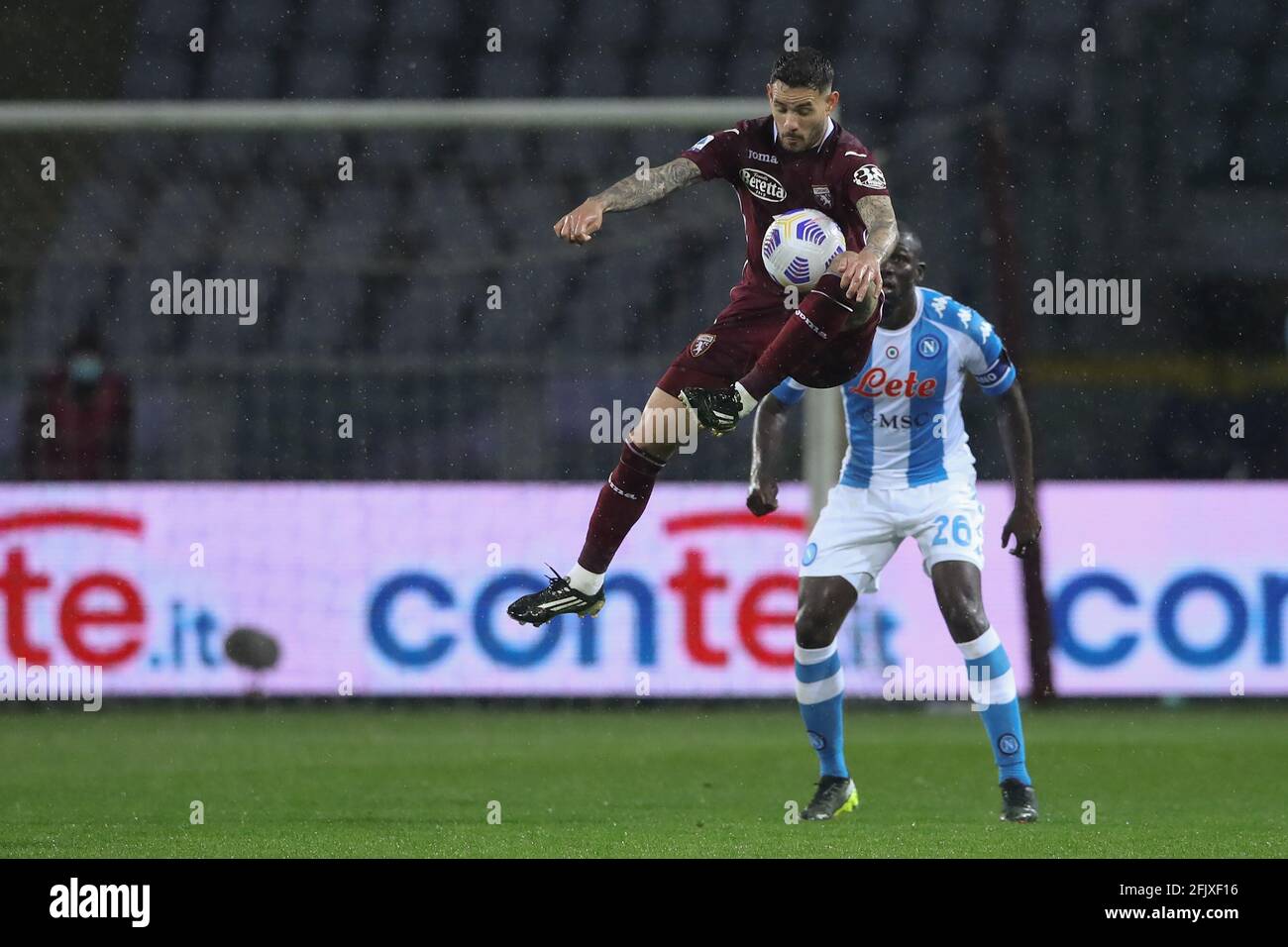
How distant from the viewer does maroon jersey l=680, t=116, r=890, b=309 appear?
5930 millimetres


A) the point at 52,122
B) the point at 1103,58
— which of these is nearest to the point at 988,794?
the point at 52,122

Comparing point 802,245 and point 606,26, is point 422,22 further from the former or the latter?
point 802,245

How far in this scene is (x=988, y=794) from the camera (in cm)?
754

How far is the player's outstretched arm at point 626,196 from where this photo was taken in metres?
5.57

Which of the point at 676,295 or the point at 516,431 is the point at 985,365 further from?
the point at 676,295

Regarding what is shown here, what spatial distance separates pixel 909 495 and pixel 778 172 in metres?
1.55

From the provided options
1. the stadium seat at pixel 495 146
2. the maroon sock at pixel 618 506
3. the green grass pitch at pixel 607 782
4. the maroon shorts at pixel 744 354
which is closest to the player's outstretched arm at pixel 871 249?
the maroon shorts at pixel 744 354

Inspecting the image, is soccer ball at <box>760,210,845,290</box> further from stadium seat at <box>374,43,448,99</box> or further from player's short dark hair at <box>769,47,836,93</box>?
stadium seat at <box>374,43,448,99</box>

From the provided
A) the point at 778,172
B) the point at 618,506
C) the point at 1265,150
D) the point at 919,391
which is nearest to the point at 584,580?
the point at 618,506

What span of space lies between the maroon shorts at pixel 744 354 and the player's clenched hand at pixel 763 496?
776 mm

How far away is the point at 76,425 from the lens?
11.1 meters

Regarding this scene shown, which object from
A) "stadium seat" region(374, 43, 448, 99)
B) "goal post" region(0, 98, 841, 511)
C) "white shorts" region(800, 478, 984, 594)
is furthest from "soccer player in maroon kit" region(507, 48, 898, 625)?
"stadium seat" region(374, 43, 448, 99)

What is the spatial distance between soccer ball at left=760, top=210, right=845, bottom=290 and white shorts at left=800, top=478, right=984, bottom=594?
1319 mm

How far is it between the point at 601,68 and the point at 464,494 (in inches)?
230
